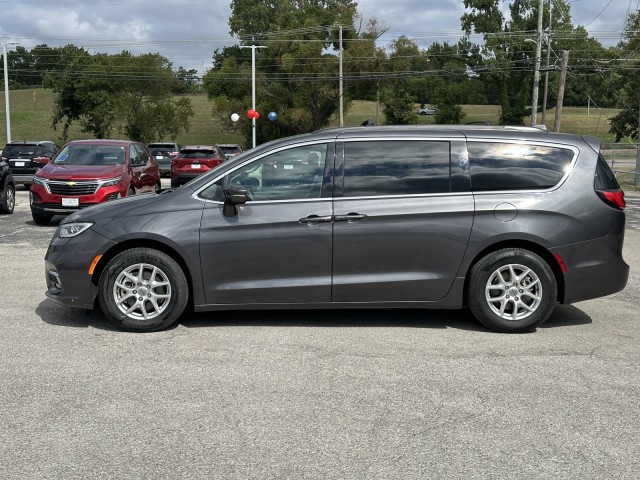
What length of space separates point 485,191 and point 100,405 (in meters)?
3.74

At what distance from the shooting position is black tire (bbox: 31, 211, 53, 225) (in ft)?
48.3

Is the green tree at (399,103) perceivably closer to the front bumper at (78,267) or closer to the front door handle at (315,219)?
the front door handle at (315,219)

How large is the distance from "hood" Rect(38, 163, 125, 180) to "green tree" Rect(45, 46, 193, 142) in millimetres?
46700

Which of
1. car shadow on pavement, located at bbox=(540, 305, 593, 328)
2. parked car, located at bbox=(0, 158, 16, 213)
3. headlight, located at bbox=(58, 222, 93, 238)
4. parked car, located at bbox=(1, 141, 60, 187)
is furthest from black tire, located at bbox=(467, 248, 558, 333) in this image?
parked car, located at bbox=(1, 141, 60, 187)

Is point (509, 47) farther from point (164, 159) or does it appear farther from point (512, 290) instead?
point (512, 290)

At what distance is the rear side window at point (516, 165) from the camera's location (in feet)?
22.2

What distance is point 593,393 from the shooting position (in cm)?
510

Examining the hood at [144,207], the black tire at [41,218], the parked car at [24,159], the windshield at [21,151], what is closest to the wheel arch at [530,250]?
the hood at [144,207]

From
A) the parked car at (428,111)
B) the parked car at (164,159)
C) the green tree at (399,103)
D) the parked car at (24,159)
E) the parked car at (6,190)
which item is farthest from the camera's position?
the parked car at (428,111)

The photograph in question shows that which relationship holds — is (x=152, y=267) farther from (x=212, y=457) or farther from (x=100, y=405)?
(x=212, y=457)

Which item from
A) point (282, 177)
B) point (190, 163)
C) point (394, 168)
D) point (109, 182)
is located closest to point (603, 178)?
point (394, 168)

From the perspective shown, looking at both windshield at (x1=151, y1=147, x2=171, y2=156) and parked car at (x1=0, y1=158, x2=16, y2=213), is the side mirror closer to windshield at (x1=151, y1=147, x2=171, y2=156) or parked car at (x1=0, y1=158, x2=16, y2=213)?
parked car at (x1=0, y1=158, x2=16, y2=213)

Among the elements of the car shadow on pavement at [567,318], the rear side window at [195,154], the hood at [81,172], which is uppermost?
the hood at [81,172]

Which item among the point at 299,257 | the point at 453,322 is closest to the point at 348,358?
the point at 299,257
